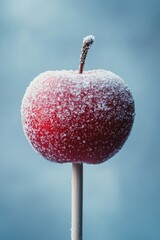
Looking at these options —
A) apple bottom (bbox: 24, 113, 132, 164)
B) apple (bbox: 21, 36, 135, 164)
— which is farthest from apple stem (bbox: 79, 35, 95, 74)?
apple bottom (bbox: 24, 113, 132, 164)

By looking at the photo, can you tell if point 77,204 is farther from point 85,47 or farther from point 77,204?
point 85,47

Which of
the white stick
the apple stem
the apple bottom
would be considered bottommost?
the white stick

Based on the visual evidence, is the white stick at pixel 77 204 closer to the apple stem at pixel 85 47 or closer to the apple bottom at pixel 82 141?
the apple bottom at pixel 82 141

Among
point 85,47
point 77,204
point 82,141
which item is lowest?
point 77,204

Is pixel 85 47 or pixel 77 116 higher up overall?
pixel 85 47

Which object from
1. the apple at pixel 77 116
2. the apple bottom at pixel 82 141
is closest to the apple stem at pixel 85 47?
the apple at pixel 77 116

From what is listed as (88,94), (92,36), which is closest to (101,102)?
(88,94)

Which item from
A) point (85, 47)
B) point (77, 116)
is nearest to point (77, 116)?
point (77, 116)

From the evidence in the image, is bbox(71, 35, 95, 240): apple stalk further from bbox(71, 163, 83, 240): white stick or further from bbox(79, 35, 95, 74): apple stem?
bbox(79, 35, 95, 74): apple stem
